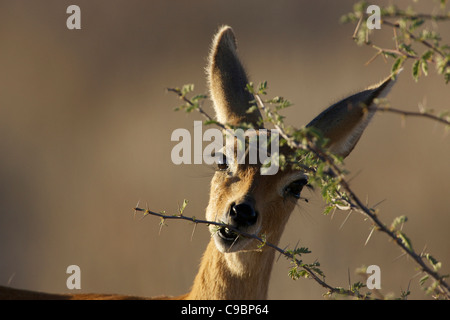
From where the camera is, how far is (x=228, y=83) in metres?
5.91

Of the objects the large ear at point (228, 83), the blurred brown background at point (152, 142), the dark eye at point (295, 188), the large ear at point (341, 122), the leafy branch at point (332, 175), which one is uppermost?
the blurred brown background at point (152, 142)

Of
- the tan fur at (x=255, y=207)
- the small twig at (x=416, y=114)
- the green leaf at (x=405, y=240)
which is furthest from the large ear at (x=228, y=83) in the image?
the small twig at (x=416, y=114)

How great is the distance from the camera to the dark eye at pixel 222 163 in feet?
17.3

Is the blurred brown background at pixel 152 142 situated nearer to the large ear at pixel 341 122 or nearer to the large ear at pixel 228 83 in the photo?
the large ear at pixel 228 83

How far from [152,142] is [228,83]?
207 inches

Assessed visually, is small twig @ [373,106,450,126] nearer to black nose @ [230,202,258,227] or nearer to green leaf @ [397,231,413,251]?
green leaf @ [397,231,413,251]

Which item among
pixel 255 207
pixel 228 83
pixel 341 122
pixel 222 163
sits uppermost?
pixel 228 83

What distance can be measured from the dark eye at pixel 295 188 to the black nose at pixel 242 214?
607mm

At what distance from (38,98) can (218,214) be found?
8.24 metres

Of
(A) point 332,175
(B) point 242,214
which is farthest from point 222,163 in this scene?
(A) point 332,175

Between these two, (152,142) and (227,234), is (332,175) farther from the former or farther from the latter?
(152,142)

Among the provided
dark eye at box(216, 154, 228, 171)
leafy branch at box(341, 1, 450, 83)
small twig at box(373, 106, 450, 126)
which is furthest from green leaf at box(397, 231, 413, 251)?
dark eye at box(216, 154, 228, 171)

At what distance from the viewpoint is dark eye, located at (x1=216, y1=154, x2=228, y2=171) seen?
17.3 feet

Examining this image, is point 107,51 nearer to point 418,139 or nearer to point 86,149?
point 86,149
